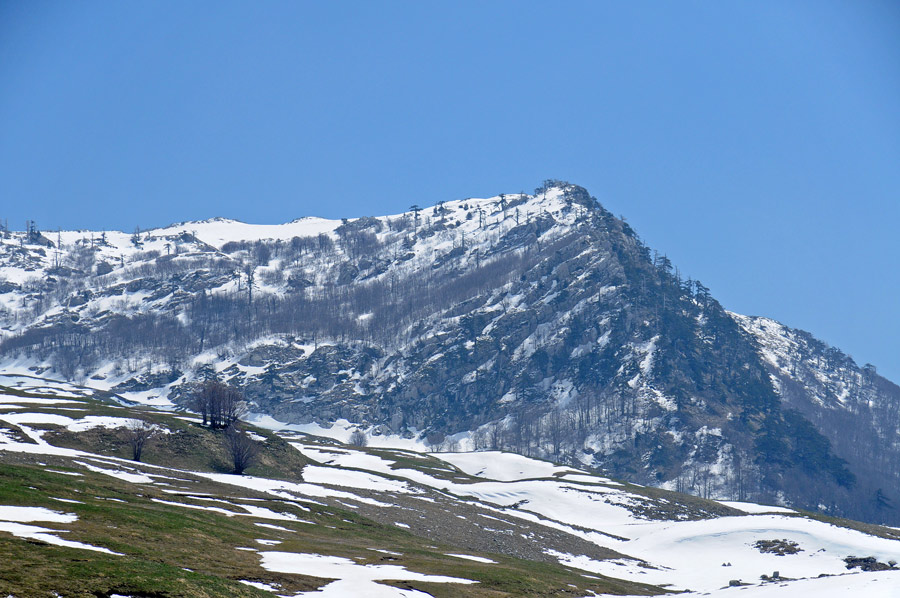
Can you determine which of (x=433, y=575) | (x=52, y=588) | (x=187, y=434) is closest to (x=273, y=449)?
(x=187, y=434)

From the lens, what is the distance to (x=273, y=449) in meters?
112

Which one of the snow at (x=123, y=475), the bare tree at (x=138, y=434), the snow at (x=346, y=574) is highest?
the bare tree at (x=138, y=434)

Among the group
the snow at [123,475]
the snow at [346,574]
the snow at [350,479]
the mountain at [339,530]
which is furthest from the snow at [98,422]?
the snow at [346,574]

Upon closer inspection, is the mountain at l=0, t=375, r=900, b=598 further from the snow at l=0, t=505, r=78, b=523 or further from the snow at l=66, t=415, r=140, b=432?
the snow at l=66, t=415, r=140, b=432

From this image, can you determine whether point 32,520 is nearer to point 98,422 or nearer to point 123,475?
point 123,475

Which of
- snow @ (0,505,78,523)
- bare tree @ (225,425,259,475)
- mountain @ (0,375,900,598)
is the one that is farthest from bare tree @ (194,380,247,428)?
snow @ (0,505,78,523)

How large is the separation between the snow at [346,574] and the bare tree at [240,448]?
50.1 meters

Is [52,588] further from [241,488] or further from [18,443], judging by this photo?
[18,443]

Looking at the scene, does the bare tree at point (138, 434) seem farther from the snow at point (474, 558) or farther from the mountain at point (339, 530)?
the snow at point (474, 558)

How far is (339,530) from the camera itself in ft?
225

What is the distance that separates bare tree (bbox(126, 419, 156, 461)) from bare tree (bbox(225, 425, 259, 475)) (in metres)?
9.39

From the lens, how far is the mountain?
3919 cm

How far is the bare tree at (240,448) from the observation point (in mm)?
98250

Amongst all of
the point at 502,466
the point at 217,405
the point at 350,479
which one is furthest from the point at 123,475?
the point at 502,466
